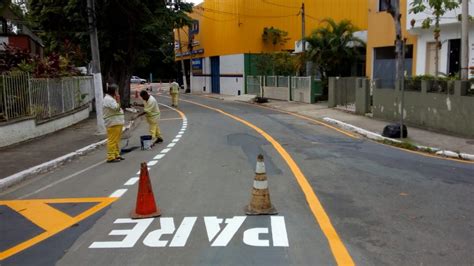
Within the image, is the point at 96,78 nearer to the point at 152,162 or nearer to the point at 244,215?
the point at 152,162

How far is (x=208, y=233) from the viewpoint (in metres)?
6.05

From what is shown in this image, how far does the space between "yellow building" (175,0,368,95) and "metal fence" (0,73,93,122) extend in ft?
83.0

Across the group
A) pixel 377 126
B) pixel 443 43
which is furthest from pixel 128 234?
pixel 443 43

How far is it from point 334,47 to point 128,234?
86.6 feet

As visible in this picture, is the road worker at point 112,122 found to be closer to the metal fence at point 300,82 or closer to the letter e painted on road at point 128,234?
the letter e painted on road at point 128,234

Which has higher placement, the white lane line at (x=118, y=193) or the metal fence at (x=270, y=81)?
the metal fence at (x=270, y=81)

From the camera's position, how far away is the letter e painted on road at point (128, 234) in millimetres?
5729

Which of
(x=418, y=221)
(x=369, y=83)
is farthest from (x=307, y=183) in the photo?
(x=369, y=83)

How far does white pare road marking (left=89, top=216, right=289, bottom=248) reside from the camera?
5699 millimetres

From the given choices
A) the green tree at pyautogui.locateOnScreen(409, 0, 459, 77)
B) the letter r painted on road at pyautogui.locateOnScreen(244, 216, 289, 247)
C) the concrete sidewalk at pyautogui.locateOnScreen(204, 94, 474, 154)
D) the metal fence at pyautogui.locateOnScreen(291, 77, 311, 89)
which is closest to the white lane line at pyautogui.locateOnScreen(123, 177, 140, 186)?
the letter r painted on road at pyautogui.locateOnScreen(244, 216, 289, 247)

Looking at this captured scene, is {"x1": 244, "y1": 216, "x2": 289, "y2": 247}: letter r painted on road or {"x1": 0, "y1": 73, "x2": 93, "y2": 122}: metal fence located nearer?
{"x1": 244, "y1": 216, "x2": 289, "y2": 247}: letter r painted on road

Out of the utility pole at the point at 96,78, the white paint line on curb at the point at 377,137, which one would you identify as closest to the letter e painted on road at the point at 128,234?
the white paint line on curb at the point at 377,137

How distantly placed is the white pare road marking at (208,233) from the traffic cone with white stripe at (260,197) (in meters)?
0.20

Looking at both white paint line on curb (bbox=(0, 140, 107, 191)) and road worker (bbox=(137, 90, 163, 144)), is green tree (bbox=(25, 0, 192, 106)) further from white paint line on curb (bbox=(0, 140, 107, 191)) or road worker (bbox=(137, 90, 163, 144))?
white paint line on curb (bbox=(0, 140, 107, 191))
